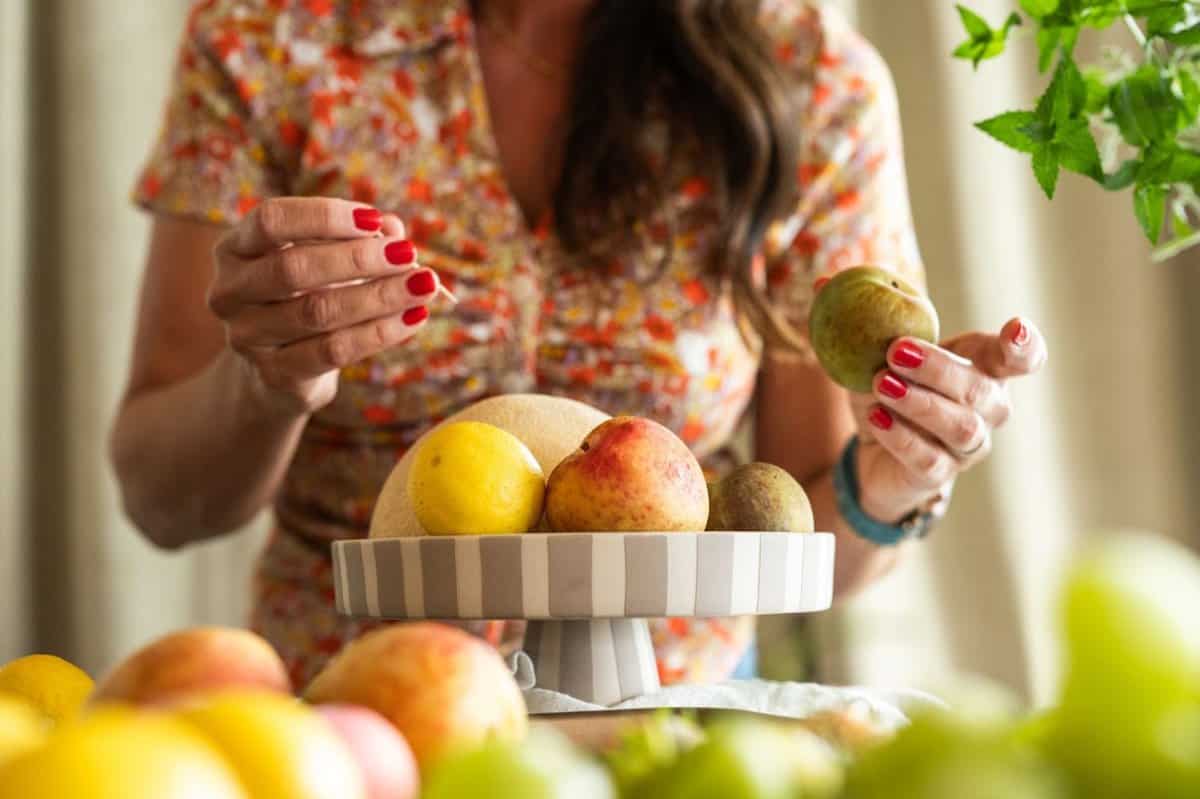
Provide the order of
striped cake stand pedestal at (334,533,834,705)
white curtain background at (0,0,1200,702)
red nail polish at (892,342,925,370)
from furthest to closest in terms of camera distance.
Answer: white curtain background at (0,0,1200,702)
red nail polish at (892,342,925,370)
striped cake stand pedestal at (334,533,834,705)

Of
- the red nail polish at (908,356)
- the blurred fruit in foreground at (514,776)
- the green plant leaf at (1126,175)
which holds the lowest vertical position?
the blurred fruit in foreground at (514,776)

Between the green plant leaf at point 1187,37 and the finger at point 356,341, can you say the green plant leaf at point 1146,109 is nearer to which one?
the green plant leaf at point 1187,37

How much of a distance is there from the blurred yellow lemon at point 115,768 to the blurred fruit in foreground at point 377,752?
0.06 metres

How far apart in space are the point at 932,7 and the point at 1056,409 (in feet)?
2.14

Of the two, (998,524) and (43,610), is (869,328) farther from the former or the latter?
(43,610)

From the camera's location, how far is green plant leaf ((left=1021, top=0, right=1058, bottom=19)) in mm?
744

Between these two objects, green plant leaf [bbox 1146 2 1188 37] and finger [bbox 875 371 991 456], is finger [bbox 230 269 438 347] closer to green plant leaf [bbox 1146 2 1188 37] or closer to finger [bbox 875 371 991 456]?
finger [bbox 875 371 991 456]

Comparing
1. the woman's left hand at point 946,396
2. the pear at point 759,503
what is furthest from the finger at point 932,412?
the pear at point 759,503

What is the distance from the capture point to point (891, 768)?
320 millimetres

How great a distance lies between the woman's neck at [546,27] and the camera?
1436 mm

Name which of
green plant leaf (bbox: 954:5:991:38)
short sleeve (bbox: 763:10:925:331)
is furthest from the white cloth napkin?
short sleeve (bbox: 763:10:925:331)

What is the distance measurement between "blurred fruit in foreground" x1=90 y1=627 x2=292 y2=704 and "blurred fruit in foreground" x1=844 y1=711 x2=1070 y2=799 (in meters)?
0.20

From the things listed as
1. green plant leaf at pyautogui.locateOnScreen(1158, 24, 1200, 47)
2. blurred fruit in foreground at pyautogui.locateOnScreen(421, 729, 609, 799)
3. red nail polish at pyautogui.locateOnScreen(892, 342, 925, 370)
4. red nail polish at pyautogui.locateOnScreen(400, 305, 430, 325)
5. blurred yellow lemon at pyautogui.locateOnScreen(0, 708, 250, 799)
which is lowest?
blurred fruit in foreground at pyautogui.locateOnScreen(421, 729, 609, 799)

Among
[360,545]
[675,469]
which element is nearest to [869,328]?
[675,469]
